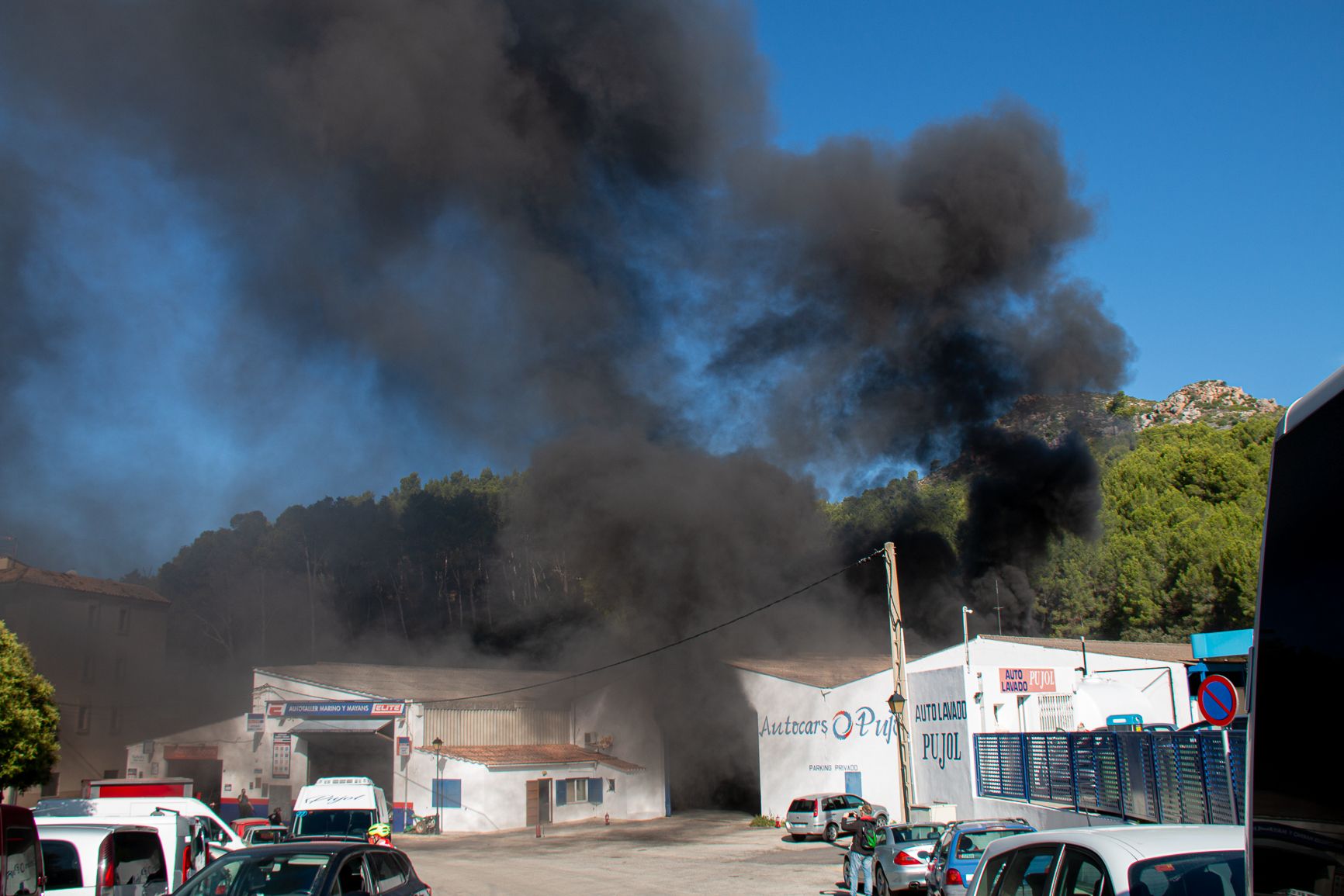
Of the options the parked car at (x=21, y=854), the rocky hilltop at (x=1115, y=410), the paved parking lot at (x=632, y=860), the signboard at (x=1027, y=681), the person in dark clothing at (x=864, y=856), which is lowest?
the paved parking lot at (x=632, y=860)

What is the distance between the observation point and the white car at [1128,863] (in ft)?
13.8

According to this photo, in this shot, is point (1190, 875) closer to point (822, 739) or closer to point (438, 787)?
point (822, 739)

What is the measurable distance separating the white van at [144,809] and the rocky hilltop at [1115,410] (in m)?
33.9

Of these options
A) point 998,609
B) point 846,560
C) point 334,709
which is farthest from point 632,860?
point 998,609

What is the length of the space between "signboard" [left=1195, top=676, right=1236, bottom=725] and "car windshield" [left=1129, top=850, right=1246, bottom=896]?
17.0ft

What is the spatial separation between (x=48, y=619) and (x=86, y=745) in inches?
187

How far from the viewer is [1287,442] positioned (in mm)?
2795

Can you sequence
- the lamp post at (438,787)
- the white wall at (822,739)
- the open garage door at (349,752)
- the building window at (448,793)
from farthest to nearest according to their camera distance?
1. the open garage door at (349,752)
2. the building window at (448,793)
3. the lamp post at (438,787)
4. the white wall at (822,739)

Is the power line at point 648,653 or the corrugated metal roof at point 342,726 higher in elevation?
the power line at point 648,653

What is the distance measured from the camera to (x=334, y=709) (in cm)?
3161

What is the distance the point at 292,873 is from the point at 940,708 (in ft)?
58.1

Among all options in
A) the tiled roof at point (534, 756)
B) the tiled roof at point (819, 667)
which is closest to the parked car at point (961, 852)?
the tiled roof at point (819, 667)

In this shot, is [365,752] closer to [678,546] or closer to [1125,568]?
[678,546]

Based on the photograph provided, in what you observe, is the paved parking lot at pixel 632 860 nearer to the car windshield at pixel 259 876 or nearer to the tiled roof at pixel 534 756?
the tiled roof at pixel 534 756
